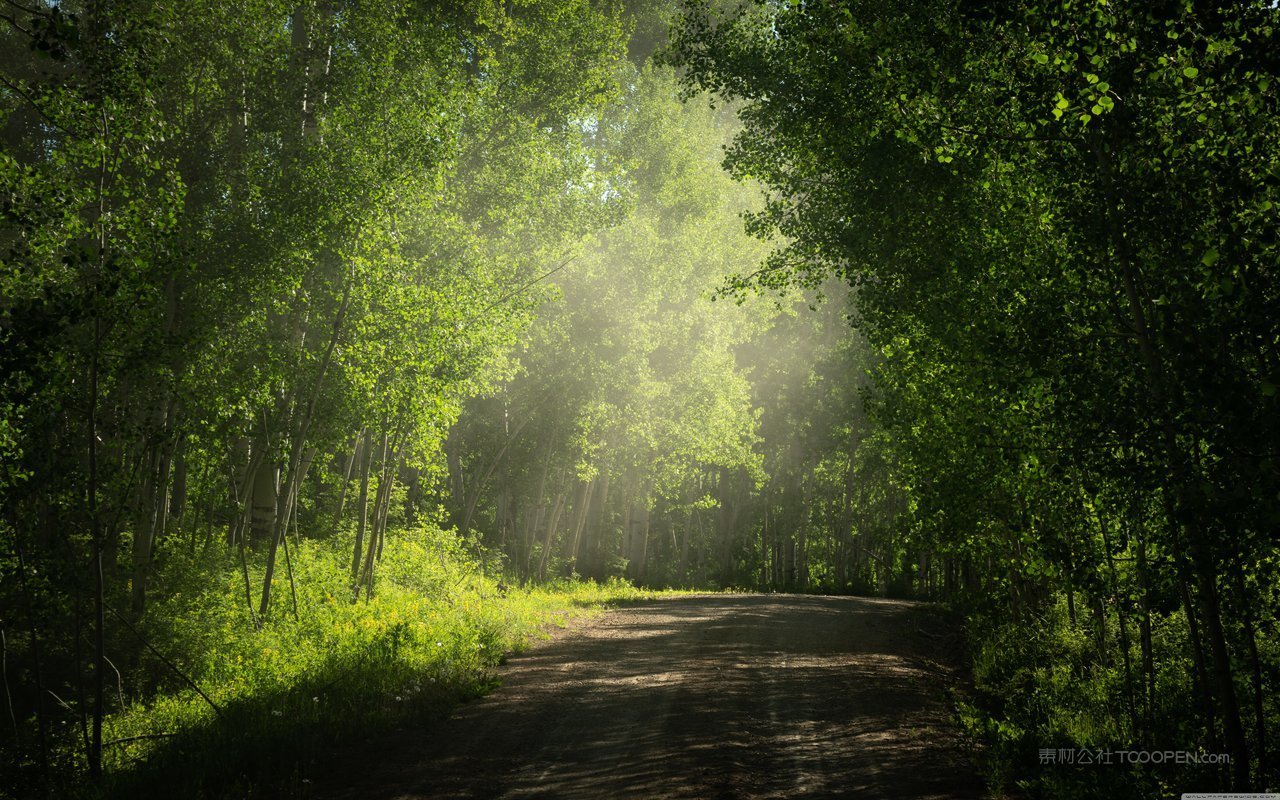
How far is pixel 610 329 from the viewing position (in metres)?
29.1

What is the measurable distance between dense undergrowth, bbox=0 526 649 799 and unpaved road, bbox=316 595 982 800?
2.47 feet

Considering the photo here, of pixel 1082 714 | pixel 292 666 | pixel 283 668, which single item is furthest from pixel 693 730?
pixel 283 668

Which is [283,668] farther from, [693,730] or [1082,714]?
[1082,714]

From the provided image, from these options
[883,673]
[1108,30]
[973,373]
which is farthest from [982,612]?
[1108,30]

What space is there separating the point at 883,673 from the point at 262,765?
8770mm

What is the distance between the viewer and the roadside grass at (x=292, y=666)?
7.87m

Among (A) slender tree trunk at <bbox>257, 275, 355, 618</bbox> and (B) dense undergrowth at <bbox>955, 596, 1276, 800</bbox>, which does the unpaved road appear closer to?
(B) dense undergrowth at <bbox>955, 596, 1276, 800</bbox>

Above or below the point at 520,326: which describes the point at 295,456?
below

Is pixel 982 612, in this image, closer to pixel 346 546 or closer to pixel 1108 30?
pixel 1108 30

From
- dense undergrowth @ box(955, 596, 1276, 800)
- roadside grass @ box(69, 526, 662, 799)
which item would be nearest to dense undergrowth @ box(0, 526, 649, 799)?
roadside grass @ box(69, 526, 662, 799)

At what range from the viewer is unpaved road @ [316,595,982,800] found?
6.93m

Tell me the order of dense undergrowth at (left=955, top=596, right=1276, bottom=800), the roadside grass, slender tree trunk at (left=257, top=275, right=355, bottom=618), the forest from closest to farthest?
the forest
dense undergrowth at (left=955, top=596, right=1276, bottom=800)
the roadside grass
slender tree trunk at (left=257, top=275, right=355, bottom=618)

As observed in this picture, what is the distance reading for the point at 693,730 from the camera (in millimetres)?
8539

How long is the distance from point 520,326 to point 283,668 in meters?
9.65
